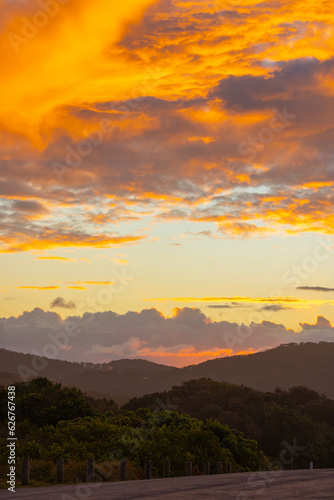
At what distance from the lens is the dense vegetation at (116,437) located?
34.5m

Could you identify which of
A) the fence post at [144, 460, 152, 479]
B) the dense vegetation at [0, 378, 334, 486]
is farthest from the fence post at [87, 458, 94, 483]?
the fence post at [144, 460, 152, 479]

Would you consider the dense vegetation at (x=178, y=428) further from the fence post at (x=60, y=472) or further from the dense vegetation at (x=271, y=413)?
the fence post at (x=60, y=472)

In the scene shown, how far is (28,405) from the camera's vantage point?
5050cm

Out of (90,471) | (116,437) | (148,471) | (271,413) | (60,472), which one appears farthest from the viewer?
(271,413)

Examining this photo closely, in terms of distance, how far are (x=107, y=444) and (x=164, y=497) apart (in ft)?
64.6

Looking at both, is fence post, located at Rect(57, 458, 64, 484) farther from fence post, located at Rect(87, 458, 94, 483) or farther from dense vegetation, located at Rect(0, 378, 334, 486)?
dense vegetation, located at Rect(0, 378, 334, 486)

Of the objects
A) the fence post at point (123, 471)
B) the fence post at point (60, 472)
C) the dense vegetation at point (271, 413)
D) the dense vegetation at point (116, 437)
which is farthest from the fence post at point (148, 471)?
the dense vegetation at point (271, 413)

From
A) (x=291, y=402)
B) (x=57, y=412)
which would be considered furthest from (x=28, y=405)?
(x=291, y=402)

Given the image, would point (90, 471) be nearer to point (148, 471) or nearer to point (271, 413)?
point (148, 471)

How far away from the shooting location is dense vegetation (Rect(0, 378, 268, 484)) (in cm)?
3447

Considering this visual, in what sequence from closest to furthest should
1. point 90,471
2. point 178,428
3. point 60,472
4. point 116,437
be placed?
point 60,472, point 90,471, point 116,437, point 178,428

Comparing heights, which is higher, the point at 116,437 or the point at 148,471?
the point at 116,437

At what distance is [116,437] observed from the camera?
3722 cm

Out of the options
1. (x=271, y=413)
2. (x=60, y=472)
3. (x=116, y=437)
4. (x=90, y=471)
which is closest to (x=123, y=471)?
(x=90, y=471)
